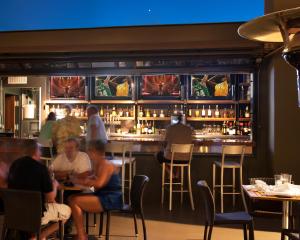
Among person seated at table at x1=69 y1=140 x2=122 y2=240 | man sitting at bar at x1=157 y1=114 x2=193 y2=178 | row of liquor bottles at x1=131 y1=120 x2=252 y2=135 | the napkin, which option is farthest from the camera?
row of liquor bottles at x1=131 y1=120 x2=252 y2=135

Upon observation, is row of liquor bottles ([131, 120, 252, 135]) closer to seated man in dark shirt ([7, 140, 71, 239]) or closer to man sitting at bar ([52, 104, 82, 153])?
man sitting at bar ([52, 104, 82, 153])

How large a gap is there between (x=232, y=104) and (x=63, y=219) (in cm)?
677

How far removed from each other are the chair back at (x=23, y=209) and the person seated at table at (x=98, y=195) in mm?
820

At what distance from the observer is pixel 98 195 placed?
4.53 metres

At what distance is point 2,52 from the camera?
7938 mm

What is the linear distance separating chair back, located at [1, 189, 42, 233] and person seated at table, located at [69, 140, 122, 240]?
82cm

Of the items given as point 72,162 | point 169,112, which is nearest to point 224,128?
point 169,112

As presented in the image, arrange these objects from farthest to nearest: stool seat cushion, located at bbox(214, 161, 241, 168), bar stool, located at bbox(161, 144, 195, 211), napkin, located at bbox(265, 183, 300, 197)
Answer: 1. bar stool, located at bbox(161, 144, 195, 211)
2. stool seat cushion, located at bbox(214, 161, 241, 168)
3. napkin, located at bbox(265, 183, 300, 197)

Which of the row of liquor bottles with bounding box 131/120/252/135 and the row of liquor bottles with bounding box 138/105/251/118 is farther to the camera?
the row of liquor bottles with bounding box 138/105/251/118

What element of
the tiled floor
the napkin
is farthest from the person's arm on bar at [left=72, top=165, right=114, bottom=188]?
the napkin

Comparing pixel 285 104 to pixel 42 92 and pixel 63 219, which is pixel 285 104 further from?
pixel 42 92

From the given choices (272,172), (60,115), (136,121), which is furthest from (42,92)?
(272,172)

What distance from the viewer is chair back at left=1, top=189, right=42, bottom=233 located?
3598 millimetres

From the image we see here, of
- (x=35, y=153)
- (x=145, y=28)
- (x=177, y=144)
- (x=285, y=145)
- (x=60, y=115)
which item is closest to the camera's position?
(x=35, y=153)
